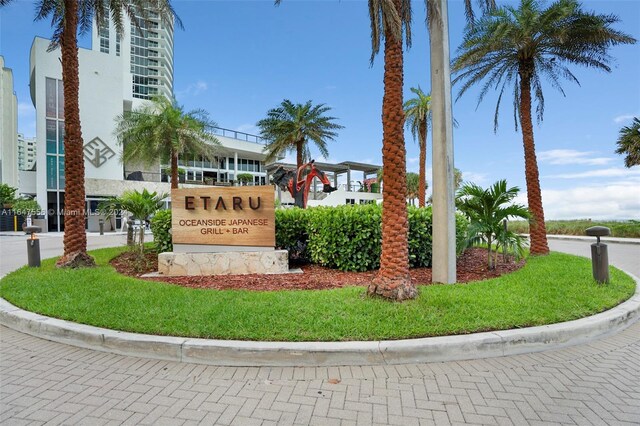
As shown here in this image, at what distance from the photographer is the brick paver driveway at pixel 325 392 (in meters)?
2.91

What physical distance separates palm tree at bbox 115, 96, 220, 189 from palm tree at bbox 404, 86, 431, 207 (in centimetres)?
1540

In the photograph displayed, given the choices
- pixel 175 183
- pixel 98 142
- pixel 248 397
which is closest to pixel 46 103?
pixel 98 142

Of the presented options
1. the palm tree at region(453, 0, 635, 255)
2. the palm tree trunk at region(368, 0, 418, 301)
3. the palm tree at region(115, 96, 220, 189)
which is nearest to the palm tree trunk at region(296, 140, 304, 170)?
the palm tree at region(115, 96, 220, 189)

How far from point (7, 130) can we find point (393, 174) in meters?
67.0

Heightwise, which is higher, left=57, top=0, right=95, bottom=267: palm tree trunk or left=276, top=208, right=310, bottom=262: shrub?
left=57, top=0, right=95, bottom=267: palm tree trunk

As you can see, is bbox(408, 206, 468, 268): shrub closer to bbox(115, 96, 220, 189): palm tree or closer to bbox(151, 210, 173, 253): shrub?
bbox(151, 210, 173, 253): shrub

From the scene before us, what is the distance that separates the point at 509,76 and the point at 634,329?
10455 millimetres

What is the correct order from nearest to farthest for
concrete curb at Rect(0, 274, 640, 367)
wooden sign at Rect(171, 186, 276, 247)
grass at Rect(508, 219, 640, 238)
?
concrete curb at Rect(0, 274, 640, 367) → wooden sign at Rect(171, 186, 276, 247) → grass at Rect(508, 219, 640, 238)

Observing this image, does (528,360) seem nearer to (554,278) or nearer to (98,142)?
(554,278)

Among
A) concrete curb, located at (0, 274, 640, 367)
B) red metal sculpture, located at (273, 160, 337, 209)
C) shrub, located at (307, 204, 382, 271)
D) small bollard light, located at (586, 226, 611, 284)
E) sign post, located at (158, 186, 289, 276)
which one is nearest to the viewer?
concrete curb, located at (0, 274, 640, 367)

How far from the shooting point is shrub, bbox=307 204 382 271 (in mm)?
8164

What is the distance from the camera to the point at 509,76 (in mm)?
12805

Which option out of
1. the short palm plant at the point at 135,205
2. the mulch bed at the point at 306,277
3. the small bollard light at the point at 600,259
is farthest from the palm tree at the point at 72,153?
the small bollard light at the point at 600,259

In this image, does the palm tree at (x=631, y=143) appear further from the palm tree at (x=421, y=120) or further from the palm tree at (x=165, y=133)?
the palm tree at (x=165, y=133)
